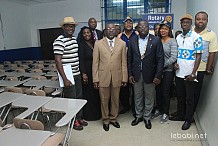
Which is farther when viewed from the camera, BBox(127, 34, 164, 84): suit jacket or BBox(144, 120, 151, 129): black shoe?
BBox(144, 120, 151, 129): black shoe

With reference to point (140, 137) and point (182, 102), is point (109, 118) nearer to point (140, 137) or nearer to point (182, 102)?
point (140, 137)

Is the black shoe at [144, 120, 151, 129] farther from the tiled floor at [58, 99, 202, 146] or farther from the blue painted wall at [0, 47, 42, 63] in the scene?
the blue painted wall at [0, 47, 42, 63]

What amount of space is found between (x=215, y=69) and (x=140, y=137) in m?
1.35

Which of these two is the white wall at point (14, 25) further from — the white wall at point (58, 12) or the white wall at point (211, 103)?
the white wall at point (211, 103)

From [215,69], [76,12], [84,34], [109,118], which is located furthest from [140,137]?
[76,12]

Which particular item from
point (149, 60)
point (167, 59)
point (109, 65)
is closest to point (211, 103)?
point (167, 59)

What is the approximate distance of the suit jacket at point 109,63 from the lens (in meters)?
2.72

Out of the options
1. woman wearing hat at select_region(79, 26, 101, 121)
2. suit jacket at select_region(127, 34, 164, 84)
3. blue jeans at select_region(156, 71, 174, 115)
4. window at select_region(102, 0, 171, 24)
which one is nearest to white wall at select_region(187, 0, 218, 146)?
blue jeans at select_region(156, 71, 174, 115)

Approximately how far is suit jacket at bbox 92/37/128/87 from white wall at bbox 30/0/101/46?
520 centimetres

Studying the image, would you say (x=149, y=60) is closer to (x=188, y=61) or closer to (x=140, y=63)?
(x=140, y=63)

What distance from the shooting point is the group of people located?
2.60m

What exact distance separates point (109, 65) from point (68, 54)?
606 mm

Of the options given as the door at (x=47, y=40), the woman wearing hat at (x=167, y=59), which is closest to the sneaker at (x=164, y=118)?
the woman wearing hat at (x=167, y=59)

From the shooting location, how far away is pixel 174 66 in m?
2.85
